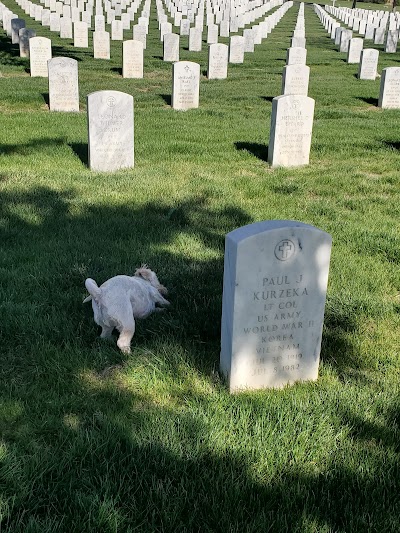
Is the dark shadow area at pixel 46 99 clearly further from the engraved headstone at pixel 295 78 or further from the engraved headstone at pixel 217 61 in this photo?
the engraved headstone at pixel 217 61

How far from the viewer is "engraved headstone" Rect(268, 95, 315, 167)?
28.1ft

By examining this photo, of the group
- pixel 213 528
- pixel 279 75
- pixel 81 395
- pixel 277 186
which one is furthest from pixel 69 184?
pixel 279 75

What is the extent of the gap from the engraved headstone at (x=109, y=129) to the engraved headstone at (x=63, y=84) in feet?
14.9

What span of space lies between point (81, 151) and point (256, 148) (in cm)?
295

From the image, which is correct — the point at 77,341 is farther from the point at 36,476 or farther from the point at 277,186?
the point at 277,186

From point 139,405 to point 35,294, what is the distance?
157 cm

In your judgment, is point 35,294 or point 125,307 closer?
point 125,307

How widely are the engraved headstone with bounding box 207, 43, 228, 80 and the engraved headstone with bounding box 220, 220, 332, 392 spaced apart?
1614cm

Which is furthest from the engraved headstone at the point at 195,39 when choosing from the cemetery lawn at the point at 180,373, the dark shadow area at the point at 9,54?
the cemetery lawn at the point at 180,373

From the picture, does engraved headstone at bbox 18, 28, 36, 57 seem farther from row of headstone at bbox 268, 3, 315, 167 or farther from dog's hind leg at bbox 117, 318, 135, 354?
dog's hind leg at bbox 117, 318, 135, 354

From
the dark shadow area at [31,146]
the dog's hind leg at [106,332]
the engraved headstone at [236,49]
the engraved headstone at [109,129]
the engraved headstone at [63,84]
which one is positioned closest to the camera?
the dog's hind leg at [106,332]

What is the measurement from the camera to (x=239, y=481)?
8.71 feet

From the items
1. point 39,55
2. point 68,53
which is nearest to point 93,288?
point 39,55

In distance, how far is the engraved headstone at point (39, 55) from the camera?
16.6m
